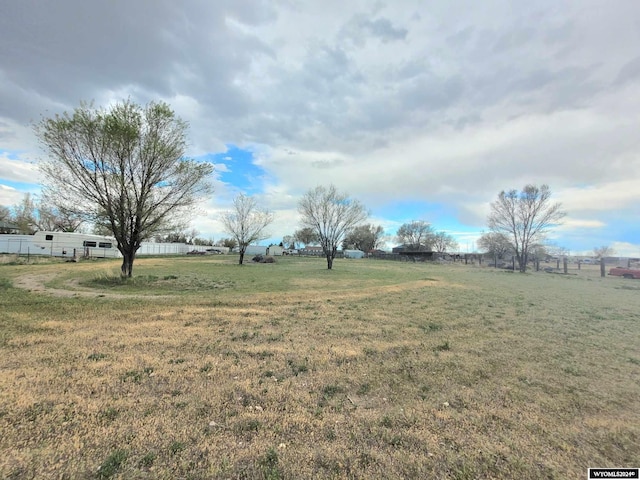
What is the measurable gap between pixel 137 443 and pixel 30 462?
682 mm

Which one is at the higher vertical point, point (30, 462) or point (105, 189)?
point (105, 189)

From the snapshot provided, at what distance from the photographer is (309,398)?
330 cm

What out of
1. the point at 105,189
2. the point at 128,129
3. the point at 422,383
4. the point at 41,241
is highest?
the point at 128,129

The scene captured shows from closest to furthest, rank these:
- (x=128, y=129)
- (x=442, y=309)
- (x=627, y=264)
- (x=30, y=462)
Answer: (x=30, y=462) → (x=442, y=309) → (x=128, y=129) → (x=627, y=264)

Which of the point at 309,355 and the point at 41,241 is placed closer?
the point at 309,355

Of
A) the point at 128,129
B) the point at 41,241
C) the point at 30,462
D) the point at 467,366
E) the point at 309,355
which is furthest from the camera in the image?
the point at 41,241

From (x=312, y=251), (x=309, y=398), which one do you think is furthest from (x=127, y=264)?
(x=312, y=251)

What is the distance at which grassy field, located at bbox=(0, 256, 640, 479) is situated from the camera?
2.28m

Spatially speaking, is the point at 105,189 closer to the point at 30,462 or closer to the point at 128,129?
the point at 128,129

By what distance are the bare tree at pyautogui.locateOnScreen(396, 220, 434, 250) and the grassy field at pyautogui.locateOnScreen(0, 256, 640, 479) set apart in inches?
3523

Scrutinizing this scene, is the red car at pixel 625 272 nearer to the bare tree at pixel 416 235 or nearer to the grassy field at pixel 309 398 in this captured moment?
the grassy field at pixel 309 398

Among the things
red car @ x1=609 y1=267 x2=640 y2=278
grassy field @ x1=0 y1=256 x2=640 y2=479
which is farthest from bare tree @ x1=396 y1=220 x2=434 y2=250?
grassy field @ x1=0 y1=256 x2=640 y2=479

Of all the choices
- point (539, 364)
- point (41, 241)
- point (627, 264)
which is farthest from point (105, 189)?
point (627, 264)

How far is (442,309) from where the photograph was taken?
880 centimetres
